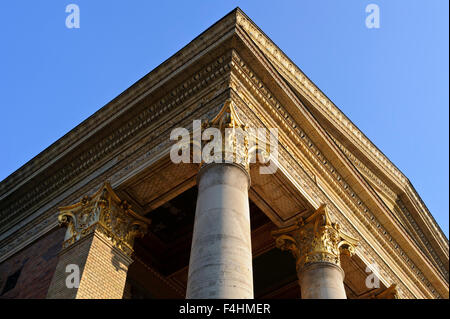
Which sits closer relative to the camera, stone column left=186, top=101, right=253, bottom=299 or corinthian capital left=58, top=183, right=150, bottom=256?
stone column left=186, top=101, right=253, bottom=299

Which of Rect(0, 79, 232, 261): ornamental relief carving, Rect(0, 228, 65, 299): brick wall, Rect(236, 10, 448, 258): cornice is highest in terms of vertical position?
Rect(236, 10, 448, 258): cornice

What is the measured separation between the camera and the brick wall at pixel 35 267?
13938 mm

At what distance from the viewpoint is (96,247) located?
12.7 metres

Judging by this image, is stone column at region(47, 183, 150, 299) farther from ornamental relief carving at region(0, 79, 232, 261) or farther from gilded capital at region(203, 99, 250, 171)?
gilded capital at region(203, 99, 250, 171)

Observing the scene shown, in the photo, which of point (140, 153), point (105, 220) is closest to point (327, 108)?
A: point (140, 153)

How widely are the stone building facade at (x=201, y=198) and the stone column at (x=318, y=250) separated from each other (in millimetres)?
31

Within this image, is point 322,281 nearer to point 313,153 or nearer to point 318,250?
point 318,250

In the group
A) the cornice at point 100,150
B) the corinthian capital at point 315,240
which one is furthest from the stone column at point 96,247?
the corinthian capital at point 315,240

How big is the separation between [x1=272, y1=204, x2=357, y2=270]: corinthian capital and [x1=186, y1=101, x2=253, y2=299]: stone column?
139 inches

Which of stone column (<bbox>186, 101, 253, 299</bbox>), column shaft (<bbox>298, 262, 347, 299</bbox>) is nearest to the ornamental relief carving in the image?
stone column (<bbox>186, 101, 253, 299</bbox>)

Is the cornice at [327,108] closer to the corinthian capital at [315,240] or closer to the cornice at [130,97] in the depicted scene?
the cornice at [130,97]

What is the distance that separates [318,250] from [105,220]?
17.7 ft

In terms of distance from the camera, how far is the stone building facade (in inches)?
497
